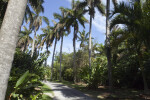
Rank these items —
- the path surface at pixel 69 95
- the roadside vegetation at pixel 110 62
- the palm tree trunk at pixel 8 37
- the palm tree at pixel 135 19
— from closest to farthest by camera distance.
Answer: the palm tree trunk at pixel 8 37 → the roadside vegetation at pixel 110 62 → the palm tree at pixel 135 19 → the path surface at pixel 69 95

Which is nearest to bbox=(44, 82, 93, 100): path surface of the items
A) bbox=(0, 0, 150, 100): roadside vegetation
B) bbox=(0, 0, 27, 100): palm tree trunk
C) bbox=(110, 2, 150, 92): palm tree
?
bbox=(0, 0, 150, 100): roadside vegetation

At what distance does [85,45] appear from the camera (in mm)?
25047

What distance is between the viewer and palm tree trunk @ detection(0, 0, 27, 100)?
2373 mm

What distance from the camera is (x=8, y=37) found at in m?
2.58

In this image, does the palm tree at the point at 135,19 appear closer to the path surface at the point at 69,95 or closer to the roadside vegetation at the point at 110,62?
the roadside vegetation at the point at 110,62

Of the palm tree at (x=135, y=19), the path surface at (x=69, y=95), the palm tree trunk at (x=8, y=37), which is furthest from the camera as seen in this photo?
the path surface at (x=69, y=95)

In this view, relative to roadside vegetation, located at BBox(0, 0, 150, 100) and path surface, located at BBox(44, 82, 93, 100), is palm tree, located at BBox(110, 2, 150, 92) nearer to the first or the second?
roadside vegetation, located at BBox(0, 0, 150, 100)

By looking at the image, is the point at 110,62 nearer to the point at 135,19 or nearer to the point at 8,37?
the point at 135,19

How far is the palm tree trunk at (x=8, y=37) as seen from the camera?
2373 millimetres

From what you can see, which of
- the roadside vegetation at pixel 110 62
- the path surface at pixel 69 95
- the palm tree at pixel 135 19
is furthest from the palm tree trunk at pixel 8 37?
the palm tree at pixel 135 19

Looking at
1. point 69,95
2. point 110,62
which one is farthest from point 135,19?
point 69,95

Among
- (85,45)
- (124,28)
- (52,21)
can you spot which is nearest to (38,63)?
(124,28)

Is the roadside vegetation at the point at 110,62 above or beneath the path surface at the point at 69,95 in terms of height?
above

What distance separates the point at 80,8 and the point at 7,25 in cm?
1572
